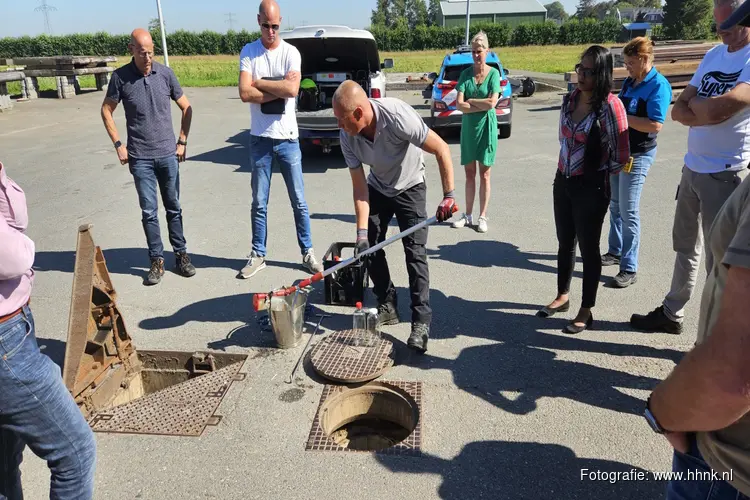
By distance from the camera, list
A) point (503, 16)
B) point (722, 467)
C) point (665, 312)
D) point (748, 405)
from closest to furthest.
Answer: point (748, 405) → point (722, 467) → point (665, 312) → point (503, 16)

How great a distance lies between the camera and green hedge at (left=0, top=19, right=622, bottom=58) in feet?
162

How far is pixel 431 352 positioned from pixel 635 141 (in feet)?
8.23

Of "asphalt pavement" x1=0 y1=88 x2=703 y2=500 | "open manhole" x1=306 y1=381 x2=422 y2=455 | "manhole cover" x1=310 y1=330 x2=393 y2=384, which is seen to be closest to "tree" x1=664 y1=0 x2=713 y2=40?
"asphalt pavement" x1=0 y1=88 x2=703 y2=500

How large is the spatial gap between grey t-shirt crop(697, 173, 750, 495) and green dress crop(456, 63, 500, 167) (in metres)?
4.90

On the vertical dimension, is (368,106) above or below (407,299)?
above

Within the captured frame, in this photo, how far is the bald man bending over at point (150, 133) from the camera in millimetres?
4789

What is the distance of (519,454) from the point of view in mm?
2820

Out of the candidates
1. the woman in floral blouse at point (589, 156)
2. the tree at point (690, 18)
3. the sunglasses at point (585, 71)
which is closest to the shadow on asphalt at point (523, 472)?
the woman in floral blouse at point (589, 156)

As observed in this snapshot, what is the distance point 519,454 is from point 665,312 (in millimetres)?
1869

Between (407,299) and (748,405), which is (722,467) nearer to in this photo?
(748,405)

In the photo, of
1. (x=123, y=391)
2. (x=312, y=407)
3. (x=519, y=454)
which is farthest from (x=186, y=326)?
(x=519, y=454)

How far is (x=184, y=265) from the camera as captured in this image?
17.1 feet

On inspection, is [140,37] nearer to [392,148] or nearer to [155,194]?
[155,194]

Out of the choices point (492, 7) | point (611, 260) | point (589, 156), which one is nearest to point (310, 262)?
point (589, 156)
